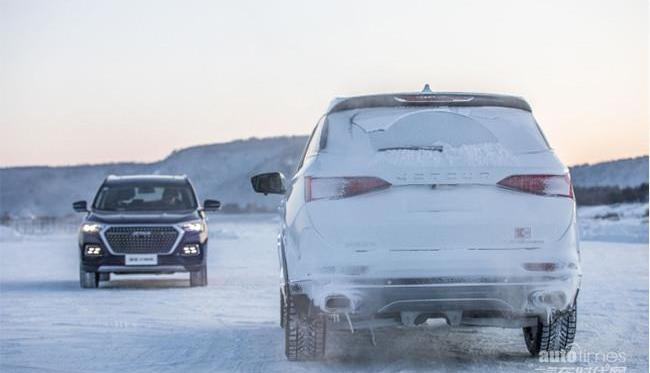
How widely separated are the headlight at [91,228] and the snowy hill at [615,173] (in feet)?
469

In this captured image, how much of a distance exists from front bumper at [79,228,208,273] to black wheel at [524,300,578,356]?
9630 millimetres

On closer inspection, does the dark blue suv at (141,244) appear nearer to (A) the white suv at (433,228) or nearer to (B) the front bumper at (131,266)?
(B) the front bumper at (131,266)

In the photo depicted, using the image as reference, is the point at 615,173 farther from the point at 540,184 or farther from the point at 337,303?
the point at 337,303

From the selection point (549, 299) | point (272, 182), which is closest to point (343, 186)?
point (549, 299)

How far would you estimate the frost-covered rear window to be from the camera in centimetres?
819

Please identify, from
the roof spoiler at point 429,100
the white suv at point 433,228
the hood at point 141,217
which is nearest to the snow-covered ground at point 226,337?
the white suv at point 433,228

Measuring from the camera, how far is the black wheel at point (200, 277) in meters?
18.1

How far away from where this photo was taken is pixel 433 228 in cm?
786

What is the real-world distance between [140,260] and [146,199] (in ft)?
5.22

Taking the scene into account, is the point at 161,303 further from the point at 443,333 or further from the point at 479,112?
the point at 479,112

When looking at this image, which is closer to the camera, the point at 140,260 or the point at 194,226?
the point at 140,260

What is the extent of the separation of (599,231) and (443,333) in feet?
111

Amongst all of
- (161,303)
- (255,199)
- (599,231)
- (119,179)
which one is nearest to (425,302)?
(161,303)

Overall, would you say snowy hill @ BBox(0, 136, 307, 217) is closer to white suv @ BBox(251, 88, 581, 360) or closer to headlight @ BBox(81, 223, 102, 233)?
headlight @ BBox(81, 223, 102, 233)
